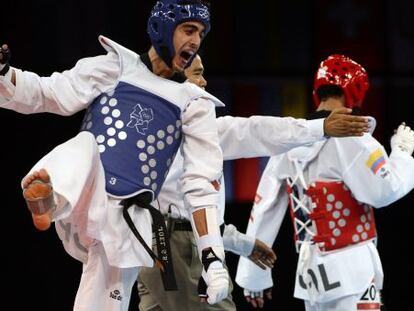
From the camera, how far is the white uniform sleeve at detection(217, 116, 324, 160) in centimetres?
411

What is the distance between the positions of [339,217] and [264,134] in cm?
80

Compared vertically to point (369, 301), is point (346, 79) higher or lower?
higher

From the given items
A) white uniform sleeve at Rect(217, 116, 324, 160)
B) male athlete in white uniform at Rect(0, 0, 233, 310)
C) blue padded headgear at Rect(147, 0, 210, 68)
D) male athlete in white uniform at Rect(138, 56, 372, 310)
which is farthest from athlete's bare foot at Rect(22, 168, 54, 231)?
white uniform sleeve at Rect(217, 116, 324, 160)

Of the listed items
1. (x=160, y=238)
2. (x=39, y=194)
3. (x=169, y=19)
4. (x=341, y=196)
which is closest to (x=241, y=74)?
(x=341, y=196)

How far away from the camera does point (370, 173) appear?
15.3ft

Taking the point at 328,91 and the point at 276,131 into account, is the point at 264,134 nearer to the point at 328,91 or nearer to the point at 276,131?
the point at 276,131

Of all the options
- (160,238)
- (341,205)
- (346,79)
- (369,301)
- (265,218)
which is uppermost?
(346,79)

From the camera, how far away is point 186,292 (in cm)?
420

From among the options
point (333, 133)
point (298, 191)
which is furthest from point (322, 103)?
point (333, 133)

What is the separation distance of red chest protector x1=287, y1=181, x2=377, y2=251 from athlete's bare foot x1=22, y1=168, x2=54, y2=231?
195cm

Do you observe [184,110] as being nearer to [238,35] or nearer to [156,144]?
[156,144]

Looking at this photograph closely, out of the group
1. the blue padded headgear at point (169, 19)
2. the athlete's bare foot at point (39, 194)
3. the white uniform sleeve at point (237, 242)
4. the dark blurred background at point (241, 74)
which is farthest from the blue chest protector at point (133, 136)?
the dark blurred background at point (241, 74)

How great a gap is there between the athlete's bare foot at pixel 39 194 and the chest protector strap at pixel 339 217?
195cm

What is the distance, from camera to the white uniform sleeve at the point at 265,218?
5.07 metres
